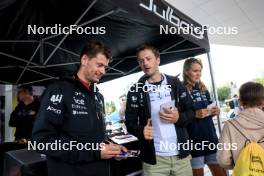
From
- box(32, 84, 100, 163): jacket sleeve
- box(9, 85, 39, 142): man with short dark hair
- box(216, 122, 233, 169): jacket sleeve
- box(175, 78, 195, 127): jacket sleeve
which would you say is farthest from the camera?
box(9, 85, 39, 142): man with short dark hair

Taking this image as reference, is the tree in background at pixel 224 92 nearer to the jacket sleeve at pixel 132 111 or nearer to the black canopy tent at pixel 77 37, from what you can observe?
the black canopy tent at pixel 77 37

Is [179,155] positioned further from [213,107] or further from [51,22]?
[51,22]

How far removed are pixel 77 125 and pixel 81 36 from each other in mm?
1982

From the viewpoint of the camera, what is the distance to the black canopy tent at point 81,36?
7.41ft

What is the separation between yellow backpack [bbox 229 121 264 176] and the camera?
1.49 metres

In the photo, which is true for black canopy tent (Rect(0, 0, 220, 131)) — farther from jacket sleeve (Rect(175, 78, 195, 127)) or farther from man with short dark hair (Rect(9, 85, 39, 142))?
jacket sleeve (Rect(175, 78, 195, 127))

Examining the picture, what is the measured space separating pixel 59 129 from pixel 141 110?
2.36ft

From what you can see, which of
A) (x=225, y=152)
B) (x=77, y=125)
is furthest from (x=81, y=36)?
(x=225, y=152)

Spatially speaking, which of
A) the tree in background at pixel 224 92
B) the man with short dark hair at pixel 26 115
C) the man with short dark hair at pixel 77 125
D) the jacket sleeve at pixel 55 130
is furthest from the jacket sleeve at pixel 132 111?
the tree in background at pixel 224 92

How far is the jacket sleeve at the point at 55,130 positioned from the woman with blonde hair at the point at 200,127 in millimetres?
1242

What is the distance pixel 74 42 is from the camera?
335 cm

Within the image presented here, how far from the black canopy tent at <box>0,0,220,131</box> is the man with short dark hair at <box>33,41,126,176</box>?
55 cm

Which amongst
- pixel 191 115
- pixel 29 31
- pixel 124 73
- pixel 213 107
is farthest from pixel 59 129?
pixel 124 73

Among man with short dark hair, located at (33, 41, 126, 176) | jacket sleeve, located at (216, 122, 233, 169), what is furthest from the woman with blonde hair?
man with short dark hair, located at (33, 41, 126, 176)
